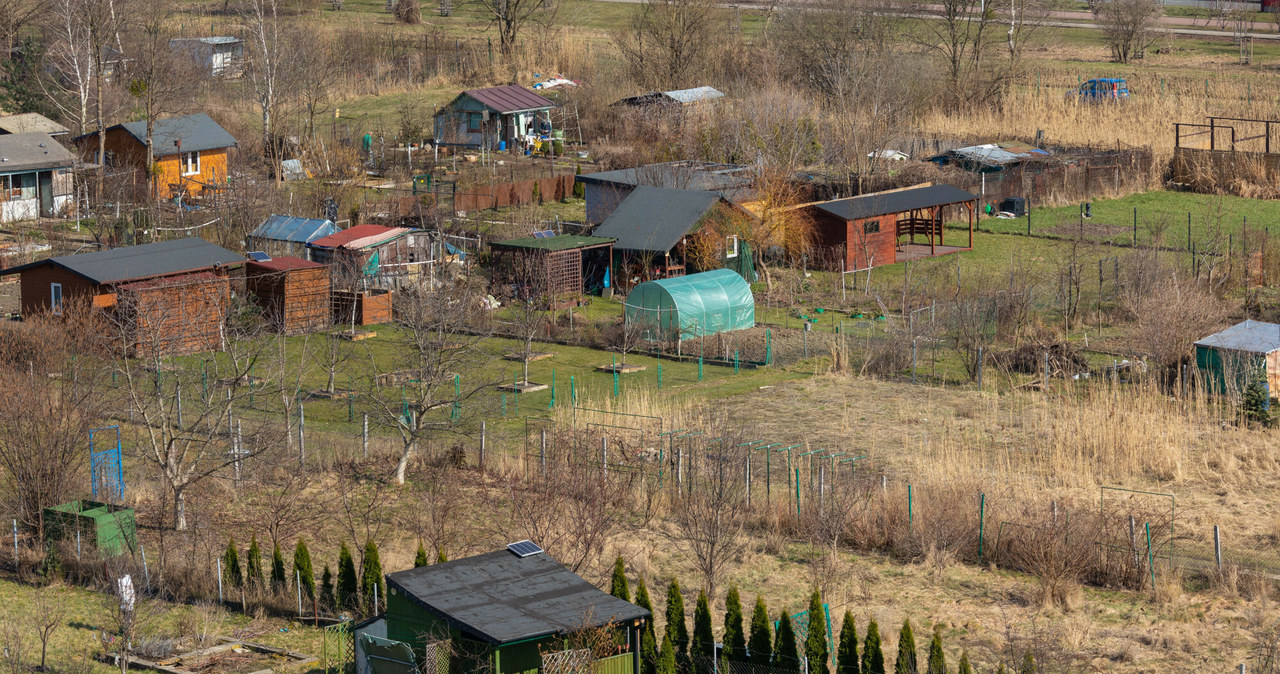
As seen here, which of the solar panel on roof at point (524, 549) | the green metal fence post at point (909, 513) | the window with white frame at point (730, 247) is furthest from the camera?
the window with white frame at point (730, 247)

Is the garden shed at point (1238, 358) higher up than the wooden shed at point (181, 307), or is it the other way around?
the wooden shed at point (181, 307)

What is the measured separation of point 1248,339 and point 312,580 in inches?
911

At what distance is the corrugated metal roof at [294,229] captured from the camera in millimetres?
49875

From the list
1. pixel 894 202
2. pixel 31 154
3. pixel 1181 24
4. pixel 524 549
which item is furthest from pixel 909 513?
pixel 1181 24

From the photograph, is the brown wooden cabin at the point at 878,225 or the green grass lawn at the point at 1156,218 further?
the green grass lawn at the point at 1156,218

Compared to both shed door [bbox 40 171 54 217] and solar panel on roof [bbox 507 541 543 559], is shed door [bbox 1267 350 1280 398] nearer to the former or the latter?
solar panel on roof [bbox 507 541 543 559]

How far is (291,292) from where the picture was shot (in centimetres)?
4512

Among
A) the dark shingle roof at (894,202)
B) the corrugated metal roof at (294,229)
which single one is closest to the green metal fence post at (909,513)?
the dark shingle roof at (894,202)

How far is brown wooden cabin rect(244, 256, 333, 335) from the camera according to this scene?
147 feet

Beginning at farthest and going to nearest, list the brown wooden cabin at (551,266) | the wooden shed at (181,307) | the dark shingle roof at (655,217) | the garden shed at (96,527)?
the dark shingle roof at (655,217), the brown wooden cabin at (551,266), the wooden shed at (181,307), the garden shed at (96,527)

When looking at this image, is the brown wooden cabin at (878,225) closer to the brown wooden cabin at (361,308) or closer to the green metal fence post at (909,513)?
the brown wooden cabin at (361,308)

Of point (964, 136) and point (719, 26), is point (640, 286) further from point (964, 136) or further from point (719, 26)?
point (719, 26)

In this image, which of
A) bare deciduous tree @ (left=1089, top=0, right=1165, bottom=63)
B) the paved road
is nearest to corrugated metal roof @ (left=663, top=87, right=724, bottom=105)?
the paved road

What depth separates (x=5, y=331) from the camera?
129 feet
